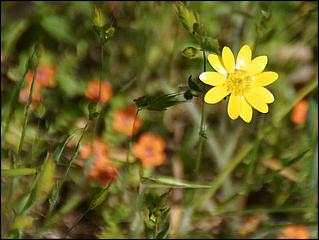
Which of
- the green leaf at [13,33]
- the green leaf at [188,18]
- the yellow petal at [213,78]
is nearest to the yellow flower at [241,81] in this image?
the yellow petal at [213,78]

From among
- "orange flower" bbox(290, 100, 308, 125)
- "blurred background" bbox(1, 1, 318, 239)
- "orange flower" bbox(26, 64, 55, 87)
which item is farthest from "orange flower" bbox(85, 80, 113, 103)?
"orange flower" bbox(290, 100, 308, 125)

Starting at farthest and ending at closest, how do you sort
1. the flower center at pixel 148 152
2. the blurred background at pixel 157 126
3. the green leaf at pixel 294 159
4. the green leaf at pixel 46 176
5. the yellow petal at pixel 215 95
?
1. the flower center at pixel 148 152
2. the blurred background at pixel 157 126
3. the green leaf at pixel 294 159
4. the yellow petal at pixel 215 95
5. the green leaf at pixel 46 176

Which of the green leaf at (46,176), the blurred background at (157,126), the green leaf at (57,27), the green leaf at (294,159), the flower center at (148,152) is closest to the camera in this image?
the green leaf at (46,176)

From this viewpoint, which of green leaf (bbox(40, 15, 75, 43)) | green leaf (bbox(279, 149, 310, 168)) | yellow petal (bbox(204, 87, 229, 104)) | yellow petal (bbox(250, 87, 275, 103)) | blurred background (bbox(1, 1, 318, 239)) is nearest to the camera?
yellow petal (bbox(204, 87, 229, 104))

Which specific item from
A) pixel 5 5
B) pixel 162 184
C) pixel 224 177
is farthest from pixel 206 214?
pixel 5 5

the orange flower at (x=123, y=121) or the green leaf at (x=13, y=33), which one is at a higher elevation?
the green leaf at (x=13, y=33)

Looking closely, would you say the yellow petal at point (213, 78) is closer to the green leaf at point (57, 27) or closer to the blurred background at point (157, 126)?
the blurred background at point (157, 126)

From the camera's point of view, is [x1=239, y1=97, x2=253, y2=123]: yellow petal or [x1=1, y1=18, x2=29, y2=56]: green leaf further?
[x1=1, y1=18, x2=29, y2=56]: green leaf

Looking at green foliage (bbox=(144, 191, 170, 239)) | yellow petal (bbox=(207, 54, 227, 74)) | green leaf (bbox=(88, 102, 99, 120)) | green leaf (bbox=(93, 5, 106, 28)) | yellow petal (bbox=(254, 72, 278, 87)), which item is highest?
green leaf (bbox=(93, 5, 106, 28))

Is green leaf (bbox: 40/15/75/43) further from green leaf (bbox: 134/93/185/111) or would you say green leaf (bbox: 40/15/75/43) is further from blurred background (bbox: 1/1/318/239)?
green leaf (bbox: 134/93/185/111)

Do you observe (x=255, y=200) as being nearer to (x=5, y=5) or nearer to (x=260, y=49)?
(x=260, y=49)
